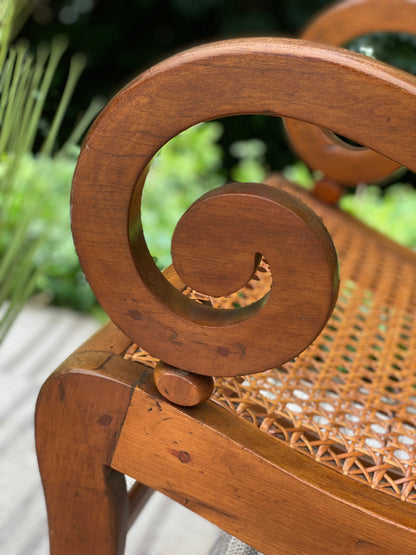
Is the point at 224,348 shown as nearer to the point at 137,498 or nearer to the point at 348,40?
the point at 137,498

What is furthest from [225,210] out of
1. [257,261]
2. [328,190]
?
[328,190]

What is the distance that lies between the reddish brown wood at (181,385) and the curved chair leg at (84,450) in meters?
0.04

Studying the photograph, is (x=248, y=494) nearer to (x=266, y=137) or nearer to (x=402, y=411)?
(x=402, y=411)

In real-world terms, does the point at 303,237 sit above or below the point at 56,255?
above

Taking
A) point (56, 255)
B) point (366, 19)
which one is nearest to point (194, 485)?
point (366, 19)

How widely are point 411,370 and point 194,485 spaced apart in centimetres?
50

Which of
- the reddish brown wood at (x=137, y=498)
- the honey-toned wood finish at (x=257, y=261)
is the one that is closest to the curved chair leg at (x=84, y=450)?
the honey-toned wood finish at (x=257, y=261)

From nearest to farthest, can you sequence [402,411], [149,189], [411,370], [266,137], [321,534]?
[321,534], [402,411], [411,370], [149,189], [266,137]

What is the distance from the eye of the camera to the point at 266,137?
4.04m

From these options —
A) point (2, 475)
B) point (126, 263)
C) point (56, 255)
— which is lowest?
point (2, 475)

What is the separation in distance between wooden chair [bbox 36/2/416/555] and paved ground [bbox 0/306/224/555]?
1.79ft

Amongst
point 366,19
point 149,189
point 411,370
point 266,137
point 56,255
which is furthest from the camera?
point 266,137

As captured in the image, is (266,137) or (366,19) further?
(266,137)

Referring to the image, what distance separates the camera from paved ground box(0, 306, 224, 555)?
53.8 inches
